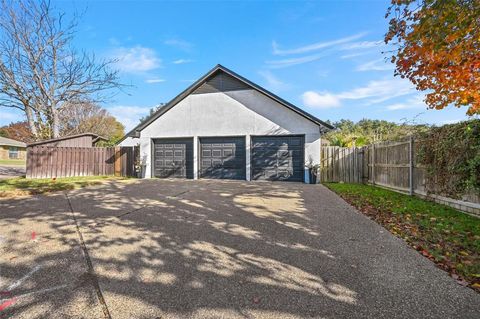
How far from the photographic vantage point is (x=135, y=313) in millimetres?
1965

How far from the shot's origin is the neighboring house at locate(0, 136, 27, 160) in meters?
35.9

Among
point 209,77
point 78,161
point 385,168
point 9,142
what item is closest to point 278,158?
point 385,168

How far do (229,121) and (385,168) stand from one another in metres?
7.39

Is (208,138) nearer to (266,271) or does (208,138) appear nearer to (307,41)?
(307,41)

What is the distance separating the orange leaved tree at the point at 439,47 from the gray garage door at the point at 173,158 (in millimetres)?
9983

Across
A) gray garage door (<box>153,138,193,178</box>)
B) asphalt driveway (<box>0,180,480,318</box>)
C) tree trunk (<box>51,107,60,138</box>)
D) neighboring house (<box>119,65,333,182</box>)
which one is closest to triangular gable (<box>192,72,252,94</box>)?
neighboring house (<box>119,65,333,182</box>)

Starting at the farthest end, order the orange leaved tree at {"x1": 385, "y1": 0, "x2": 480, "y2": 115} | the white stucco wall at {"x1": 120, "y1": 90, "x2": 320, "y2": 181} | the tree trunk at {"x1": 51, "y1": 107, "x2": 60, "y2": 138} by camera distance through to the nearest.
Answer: the tree trunk at {"x1": 51, "y1": 107, "x2": 60, "y2": 138}
the white stucco wall at {"x1": 120, "y1": 90, "x2": 320, "y2": 181}
the orange leaved tree at {"x1": 385, "y1": 0, "x2": 480, "y2": 115}

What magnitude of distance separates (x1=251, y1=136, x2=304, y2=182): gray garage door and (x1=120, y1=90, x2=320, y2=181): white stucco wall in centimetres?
31

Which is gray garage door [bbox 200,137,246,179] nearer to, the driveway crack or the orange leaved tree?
the orange leaved tree

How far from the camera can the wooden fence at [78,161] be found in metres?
13.2

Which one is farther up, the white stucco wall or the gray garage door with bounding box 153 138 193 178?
the white stucco wall

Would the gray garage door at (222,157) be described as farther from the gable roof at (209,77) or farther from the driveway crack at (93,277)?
the driveway crack at (93,277)

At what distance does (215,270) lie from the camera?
8.91 feet

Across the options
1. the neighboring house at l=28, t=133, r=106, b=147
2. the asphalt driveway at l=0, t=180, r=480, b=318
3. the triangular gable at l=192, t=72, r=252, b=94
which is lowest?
the asphalt driveway at l=0, t=180, r=480, b=318
